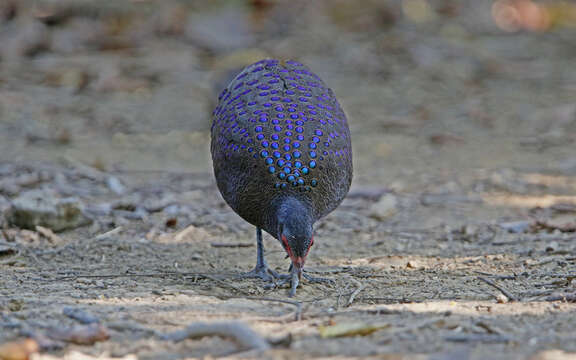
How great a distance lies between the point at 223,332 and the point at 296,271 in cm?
122

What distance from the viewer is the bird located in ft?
15.5

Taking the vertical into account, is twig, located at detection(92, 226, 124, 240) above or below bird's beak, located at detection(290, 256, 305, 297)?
below

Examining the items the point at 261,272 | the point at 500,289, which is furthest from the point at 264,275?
the point at 500,289

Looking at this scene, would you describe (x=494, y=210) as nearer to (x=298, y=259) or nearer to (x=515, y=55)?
(x=298, y=259)

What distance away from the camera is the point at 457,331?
360cm

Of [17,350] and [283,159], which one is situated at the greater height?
[283,159]

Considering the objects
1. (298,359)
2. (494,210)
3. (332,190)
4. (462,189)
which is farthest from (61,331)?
(462,189)

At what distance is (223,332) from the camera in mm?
3424

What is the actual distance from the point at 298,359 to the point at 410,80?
10.3 metres

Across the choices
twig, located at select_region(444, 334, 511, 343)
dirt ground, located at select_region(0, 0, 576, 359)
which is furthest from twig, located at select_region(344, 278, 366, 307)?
twig, located at select_region(444, 334, 511, 343)

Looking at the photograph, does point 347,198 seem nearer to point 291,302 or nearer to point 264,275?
point 264,275

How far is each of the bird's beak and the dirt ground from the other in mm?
67

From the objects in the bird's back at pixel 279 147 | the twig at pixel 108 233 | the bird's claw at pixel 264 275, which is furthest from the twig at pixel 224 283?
the twig at pixel 108 233

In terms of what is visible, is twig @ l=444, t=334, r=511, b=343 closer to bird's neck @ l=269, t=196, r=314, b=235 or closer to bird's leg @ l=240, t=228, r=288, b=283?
bird's neck @ l=269, t=196, r=314, b=235
